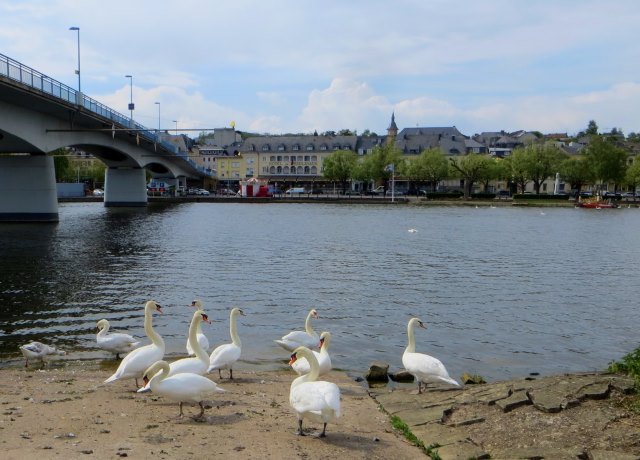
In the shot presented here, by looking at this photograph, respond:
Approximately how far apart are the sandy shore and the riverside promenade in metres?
0.63

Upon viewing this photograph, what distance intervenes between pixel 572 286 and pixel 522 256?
10.4m

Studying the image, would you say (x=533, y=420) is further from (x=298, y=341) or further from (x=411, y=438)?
(x=298, y=341)

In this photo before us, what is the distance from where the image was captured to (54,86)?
1759 inches

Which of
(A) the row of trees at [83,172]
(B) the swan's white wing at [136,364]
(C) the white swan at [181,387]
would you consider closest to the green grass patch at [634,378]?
(C) the white swan at [181,387]

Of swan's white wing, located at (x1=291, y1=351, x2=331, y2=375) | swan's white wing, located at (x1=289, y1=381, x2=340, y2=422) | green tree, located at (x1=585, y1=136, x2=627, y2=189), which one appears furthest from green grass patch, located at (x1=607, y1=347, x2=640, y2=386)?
green tree, located at (x1=585, y1=136, x2=627, y2=189)

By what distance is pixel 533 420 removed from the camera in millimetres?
9234

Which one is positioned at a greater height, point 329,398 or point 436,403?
point 329,398

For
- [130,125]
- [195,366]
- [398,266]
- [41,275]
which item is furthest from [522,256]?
[130,125]

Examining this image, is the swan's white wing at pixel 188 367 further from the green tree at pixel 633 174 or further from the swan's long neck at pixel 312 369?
the green tree at pixel 633 174

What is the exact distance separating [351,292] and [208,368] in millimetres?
13385

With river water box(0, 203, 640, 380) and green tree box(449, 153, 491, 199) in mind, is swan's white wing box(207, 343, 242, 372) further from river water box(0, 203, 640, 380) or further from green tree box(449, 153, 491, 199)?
green tree box(449, 153, 491, 199)

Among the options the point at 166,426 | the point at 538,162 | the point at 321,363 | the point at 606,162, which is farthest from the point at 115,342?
the point at 606,162

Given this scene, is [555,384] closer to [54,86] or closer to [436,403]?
[436,403]

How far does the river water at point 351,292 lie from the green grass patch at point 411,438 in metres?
4.12
